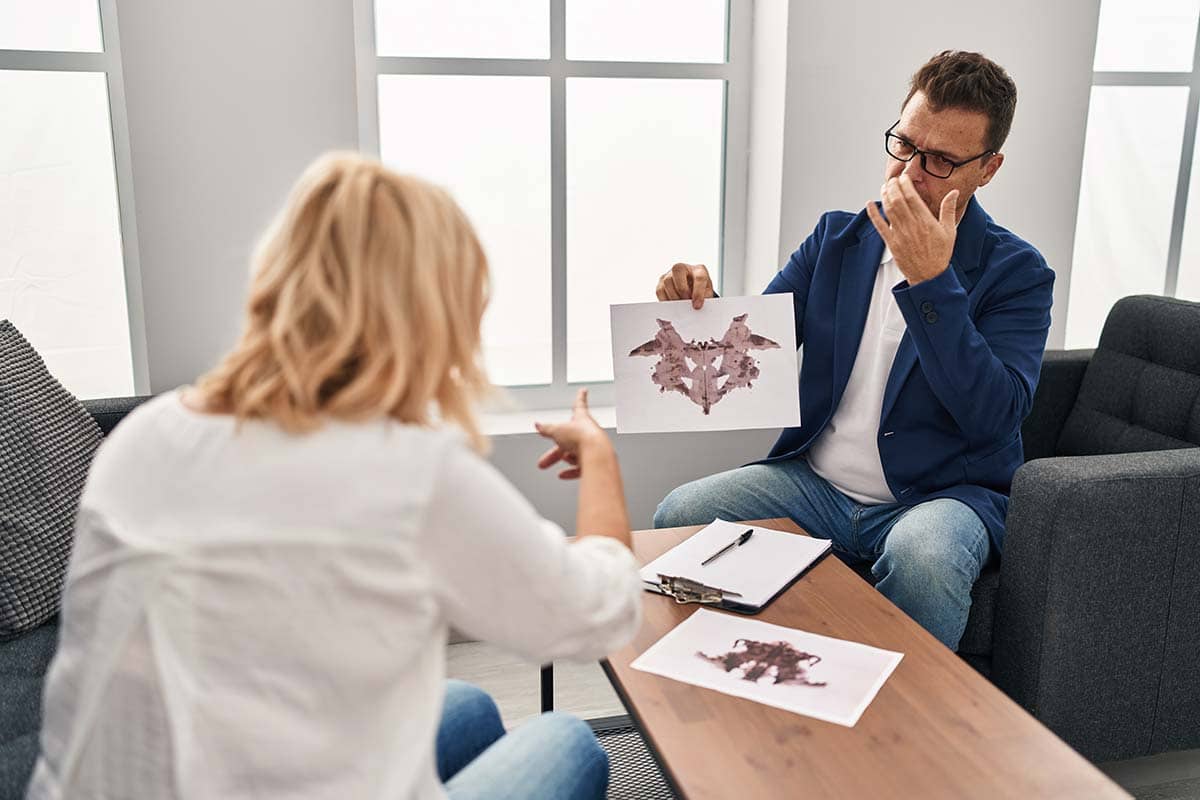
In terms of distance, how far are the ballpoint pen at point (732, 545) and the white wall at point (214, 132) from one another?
4.17 ft

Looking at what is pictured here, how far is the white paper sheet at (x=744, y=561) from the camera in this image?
1.54 m

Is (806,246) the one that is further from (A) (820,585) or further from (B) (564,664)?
(B) (564,664)

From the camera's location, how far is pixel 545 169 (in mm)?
2652

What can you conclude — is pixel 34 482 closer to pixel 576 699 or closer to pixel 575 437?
pixel 575 437

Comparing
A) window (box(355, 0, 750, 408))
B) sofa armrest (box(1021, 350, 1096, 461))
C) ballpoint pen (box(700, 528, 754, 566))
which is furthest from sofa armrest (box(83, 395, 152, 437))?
sofa armrest (box(1021, 350, 1096, 461))

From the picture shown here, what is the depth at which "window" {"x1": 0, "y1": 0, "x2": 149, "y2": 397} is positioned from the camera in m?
2.23

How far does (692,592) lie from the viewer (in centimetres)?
151

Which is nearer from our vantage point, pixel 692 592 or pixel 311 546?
pixel 311 546

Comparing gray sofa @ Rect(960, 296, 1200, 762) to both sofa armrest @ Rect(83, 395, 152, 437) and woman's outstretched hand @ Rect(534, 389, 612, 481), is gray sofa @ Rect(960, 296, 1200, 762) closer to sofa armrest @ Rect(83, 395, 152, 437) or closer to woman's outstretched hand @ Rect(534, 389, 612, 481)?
woman's outstretched hand @ Rect(534, 389, 612, 481)

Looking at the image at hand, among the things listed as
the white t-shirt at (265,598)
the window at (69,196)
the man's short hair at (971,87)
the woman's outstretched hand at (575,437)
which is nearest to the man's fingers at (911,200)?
the man's short hair at (971,87)

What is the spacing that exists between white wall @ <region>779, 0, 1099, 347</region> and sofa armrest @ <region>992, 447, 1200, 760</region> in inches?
42.4

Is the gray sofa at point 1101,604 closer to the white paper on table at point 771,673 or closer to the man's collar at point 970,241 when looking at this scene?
the man's collar at point 970,241

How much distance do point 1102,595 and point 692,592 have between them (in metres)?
0.73

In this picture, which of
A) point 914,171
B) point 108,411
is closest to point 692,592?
point 914,171
